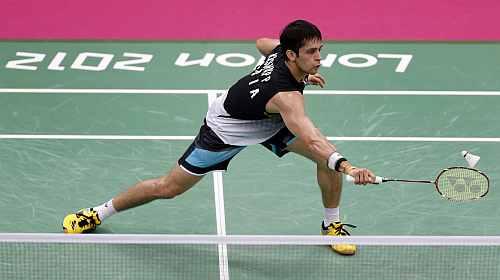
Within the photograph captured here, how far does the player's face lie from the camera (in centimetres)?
646

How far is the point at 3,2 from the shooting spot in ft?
37.7

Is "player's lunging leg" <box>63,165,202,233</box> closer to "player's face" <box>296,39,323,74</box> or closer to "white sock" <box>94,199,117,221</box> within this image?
"white sock" <box>94,199,117,221</box>

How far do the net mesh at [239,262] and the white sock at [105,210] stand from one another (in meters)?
0.28

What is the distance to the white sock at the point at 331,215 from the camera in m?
7.32

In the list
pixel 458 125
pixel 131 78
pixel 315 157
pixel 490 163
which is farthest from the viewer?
pixel 131 78

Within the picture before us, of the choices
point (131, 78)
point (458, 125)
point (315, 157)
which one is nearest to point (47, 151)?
point (131, 78)

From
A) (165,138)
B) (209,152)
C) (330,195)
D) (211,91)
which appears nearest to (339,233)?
(330,195)

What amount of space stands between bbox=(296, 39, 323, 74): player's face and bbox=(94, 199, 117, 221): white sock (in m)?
1.89

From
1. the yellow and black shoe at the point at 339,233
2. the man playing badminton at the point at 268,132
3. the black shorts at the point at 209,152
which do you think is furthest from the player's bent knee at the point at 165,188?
the yellow and black shoe at the point at 339,233

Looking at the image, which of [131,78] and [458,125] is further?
[131,78]

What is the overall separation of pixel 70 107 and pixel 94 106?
0.23m

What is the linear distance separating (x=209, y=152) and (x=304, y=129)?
0.91 m

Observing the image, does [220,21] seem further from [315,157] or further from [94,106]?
[315,157]

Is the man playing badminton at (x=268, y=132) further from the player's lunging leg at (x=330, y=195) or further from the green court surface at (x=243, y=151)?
the green court surface at (x=243, y=151)
